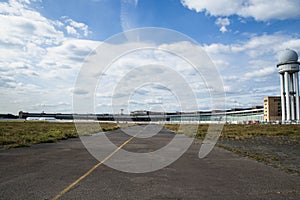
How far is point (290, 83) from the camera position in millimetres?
79688

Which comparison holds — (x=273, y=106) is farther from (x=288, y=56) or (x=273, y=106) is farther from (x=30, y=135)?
(x=30, y=135)

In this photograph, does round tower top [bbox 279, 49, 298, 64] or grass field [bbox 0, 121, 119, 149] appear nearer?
grass field [bbox 0, 121, 119, 149]

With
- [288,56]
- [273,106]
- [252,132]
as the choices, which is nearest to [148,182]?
[252,132]

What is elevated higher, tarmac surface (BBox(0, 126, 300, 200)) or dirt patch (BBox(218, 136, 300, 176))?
dirt patch (BBox(218, 136, 300, 176))

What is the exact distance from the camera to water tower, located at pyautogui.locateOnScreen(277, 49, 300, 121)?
75.1 metres

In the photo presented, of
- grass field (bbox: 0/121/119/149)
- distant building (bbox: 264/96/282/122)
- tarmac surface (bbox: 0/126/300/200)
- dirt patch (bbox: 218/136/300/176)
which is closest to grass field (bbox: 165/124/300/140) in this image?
dirt patch (bbox: 218/136/300/176)

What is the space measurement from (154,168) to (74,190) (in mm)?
4074

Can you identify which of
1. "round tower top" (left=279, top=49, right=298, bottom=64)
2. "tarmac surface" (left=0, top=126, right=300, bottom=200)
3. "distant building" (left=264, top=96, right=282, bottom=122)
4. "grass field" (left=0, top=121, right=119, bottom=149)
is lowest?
"tarmac surface" (left=0, top=126, right=300, bottom=200)

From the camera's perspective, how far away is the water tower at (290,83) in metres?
75.1

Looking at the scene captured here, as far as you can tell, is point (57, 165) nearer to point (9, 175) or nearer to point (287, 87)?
point (9, 175)

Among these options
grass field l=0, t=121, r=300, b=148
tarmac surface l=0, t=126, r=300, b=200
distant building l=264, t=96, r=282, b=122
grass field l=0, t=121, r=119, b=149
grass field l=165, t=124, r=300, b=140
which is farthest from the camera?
distant building l=264, t=96, r=282, b=122

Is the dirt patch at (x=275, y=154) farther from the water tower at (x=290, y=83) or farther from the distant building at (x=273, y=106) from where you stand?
the distant building at (x=273, y=106)

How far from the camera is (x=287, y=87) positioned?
7919cm

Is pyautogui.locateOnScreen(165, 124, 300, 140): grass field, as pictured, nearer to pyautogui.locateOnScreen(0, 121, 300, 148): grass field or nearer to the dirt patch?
pyautogui.locateOnScreen(0, 121, 300, 148): grass field
